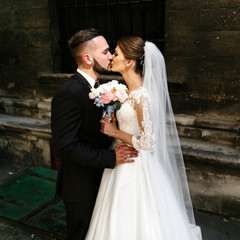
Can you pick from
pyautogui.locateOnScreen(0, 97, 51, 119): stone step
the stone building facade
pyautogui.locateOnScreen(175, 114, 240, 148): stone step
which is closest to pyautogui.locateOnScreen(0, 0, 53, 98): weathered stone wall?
pyautogui.locateOnScreen(0, 97, 51, 119): stone step

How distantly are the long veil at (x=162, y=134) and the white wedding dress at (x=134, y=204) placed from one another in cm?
8

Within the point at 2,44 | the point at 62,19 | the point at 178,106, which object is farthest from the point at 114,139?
the point at 2,44

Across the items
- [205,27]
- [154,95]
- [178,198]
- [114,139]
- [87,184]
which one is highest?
[205,27]

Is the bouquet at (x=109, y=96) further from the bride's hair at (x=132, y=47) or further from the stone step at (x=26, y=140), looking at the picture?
the stone step at (x=26, y=140)

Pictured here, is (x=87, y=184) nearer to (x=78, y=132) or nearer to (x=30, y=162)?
(x=78, y=132)

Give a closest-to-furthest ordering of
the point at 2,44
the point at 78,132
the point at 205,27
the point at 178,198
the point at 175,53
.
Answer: the point at 78,132 → the point at 178,198 → the point at 205,27 → the point at 175,53 → the point at 2,44

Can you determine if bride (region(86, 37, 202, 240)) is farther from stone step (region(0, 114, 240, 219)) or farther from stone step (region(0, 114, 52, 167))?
stone step (region(0, 114, 52, 167))

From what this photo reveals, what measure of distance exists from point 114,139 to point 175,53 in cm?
185

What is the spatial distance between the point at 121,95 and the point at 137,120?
295 millimetres

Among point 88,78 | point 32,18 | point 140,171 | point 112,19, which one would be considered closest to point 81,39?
point 88,78

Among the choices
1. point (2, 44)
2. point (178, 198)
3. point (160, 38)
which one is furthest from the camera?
point (2, 44)

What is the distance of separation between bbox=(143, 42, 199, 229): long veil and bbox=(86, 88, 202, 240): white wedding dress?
0.08 m

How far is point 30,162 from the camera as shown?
17.2 feet

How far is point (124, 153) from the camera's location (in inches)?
97.1
